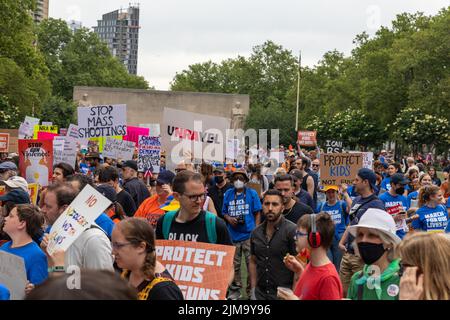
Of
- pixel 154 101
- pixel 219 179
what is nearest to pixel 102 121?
pixel 219 179

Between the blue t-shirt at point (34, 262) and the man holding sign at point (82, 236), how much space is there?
0.24 feet

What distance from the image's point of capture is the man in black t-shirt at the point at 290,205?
375 inches

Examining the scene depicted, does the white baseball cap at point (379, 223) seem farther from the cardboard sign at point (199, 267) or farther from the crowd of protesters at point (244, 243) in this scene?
the cardboard sign at point (199, 267)

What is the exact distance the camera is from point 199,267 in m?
5.93

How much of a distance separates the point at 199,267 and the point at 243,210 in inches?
214

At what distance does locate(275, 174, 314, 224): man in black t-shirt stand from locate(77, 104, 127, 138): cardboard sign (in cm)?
677

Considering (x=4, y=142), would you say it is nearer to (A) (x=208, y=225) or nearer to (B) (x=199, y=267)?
(A) (x=208, y=225)

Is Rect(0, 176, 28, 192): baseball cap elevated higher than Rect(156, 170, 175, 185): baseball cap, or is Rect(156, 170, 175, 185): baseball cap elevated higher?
Rect(156, 170, 175, 185): baseball cap

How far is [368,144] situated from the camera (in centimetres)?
6838

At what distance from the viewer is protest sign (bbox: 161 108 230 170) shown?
14.2 metres

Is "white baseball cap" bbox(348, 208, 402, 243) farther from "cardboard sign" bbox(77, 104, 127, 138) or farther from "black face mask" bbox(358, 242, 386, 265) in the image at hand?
"cardboard sign" bbox(77, 104, 127, 138)

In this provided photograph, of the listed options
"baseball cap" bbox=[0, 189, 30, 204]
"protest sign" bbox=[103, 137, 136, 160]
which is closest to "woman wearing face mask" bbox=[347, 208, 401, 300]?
"baseball cap" bbox=[0, 189, 30, 204]
